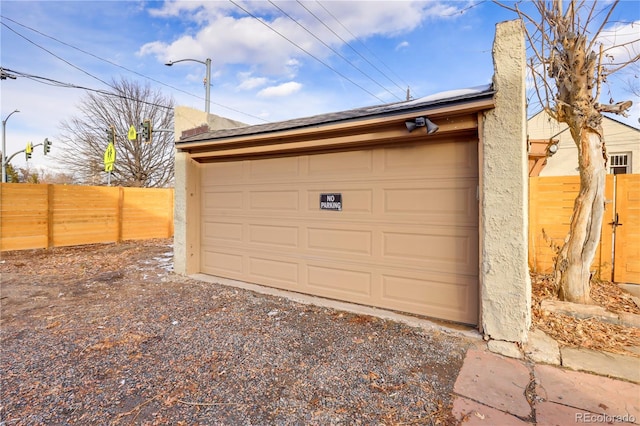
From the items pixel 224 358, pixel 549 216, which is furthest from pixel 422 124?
pixel 549 216

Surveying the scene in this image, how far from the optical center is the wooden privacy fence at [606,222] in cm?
476

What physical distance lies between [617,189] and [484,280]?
12.4ft

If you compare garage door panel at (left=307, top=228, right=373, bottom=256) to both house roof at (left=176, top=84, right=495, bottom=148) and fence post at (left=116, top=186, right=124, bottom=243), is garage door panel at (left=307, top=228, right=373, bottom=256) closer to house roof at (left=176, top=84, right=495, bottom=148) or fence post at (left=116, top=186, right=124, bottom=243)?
house roof at (left=176, top=84, right=495, bottom=148)

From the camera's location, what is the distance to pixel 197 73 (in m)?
11.1

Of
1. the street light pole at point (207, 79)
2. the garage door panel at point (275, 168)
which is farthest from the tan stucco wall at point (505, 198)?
the street light pole at point (207, 79)

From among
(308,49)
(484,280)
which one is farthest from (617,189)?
(308,49)

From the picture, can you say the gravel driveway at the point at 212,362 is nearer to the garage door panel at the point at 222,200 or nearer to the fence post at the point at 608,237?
the garage door panel at the point at 222,200

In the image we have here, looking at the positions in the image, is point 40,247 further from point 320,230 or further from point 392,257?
point 392,257

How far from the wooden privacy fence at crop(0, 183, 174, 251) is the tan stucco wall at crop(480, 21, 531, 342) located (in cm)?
1060

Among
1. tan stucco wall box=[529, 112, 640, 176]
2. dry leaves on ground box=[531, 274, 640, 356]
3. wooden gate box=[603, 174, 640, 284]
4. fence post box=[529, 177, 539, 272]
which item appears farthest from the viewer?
tan stucco wall box=[529, 112, 640, 176]

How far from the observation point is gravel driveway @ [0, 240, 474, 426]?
2.03 metres

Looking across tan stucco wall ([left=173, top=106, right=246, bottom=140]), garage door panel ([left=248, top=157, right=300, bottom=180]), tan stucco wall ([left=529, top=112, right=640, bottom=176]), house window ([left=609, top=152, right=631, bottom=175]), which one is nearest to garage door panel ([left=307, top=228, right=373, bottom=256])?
garage door panel ([left=248, top=157, right=300, bottom=180])

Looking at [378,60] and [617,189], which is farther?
[378,60]

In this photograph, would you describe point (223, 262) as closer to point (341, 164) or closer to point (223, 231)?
point (223, 231)
